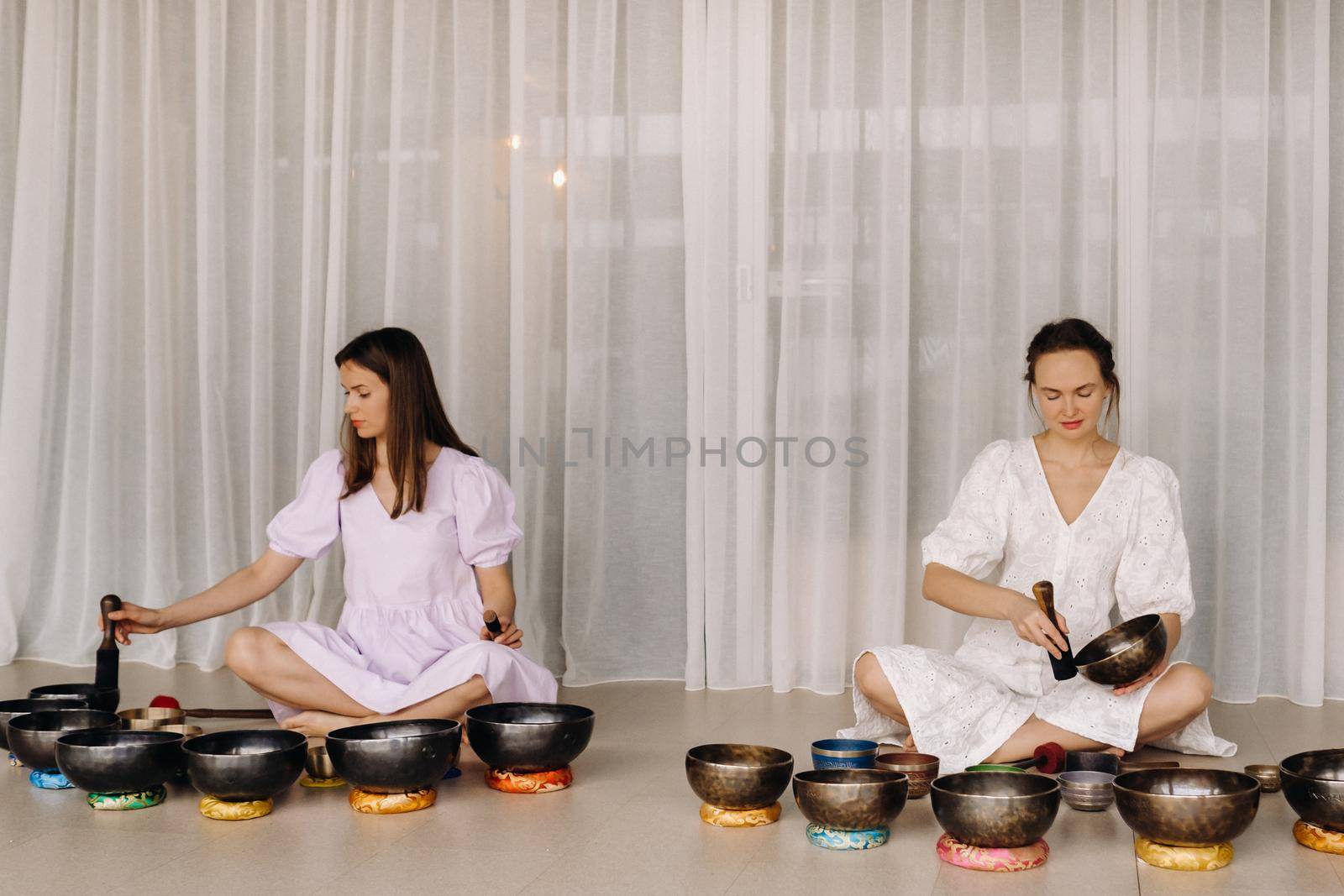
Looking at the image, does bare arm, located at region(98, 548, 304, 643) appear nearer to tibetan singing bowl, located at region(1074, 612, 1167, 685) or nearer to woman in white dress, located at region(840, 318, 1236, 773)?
woman in white dress, located at region(840, 318, 1236, 773)

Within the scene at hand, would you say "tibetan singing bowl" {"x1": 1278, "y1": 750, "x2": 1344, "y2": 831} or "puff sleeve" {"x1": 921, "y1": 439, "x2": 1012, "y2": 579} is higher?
"puff sleeve" {"x1": 921, "y1": 439, "x2": 1012, "y2": 579}

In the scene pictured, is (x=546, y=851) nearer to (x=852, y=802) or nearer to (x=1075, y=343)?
(x=852, y=802)

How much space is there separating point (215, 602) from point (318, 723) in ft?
1.22

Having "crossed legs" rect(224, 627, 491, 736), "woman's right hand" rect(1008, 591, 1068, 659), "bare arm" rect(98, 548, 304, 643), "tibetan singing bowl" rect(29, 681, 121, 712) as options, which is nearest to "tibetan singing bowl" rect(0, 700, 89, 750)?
"tibetan singing bowl" rect(29, 681, 121, 712)

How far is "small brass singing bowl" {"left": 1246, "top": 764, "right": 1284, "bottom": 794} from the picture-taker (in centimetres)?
248

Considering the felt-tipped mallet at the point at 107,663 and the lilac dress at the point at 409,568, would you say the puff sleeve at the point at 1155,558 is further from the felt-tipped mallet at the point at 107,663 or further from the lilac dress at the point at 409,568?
the felt-tipped mallet at the point at 107,663

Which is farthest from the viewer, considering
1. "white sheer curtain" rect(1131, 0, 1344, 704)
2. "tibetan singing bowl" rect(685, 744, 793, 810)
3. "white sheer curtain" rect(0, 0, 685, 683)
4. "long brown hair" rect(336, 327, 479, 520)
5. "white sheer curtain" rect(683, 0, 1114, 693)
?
"white sheer curtain" rect(0, 0, 685, 683)

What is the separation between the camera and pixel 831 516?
3.69 metres

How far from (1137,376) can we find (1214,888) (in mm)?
1871

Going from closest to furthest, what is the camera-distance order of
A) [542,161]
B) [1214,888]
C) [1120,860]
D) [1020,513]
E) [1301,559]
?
1. [1214,888]
2. [1120,860]
3. [1020,513]
4. [1301,559]
5. [542,161]

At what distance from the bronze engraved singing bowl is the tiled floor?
0.04 meters

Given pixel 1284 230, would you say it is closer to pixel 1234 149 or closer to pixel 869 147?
pixel 1234 149

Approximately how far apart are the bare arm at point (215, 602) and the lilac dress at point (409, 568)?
0.04m

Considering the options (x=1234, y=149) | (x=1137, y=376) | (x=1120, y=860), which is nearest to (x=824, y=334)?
(x=1137, y=376)
